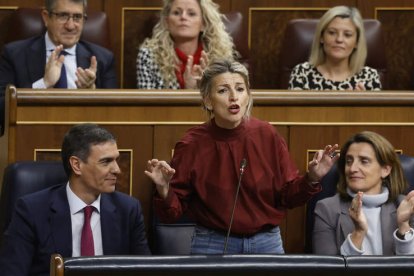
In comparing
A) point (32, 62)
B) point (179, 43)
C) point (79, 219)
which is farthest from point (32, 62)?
point (79, 219)

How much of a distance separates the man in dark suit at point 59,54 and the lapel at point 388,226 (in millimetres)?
825

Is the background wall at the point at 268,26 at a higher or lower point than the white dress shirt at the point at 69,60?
higher

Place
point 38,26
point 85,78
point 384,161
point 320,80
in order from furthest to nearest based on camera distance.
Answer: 1. point 38,26
2. point 320,80
3. point 85,78
4. point 384,161

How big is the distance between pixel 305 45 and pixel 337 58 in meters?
0.17

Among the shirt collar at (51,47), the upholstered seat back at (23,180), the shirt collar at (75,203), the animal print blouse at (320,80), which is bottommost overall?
the shirt collar at (75,203)

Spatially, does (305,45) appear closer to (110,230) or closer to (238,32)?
(238,32)

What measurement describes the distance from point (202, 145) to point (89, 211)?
10.1 inches

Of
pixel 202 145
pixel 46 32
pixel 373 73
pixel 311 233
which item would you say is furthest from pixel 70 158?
pixel 373 73

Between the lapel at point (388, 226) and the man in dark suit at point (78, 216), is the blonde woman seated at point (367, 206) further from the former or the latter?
the man in dark suit at point (78, 216)

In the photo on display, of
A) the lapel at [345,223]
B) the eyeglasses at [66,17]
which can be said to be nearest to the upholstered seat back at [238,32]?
the eyeglasses at [66,17]

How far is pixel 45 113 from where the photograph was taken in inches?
97.5

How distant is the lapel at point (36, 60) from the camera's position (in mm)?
2855

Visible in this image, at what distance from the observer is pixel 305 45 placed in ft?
10.2

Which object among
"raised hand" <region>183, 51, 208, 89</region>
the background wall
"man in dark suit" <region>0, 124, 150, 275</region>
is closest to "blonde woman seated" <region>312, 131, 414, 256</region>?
"man in dark suit" <region>0, 124, 150, 275</region>
